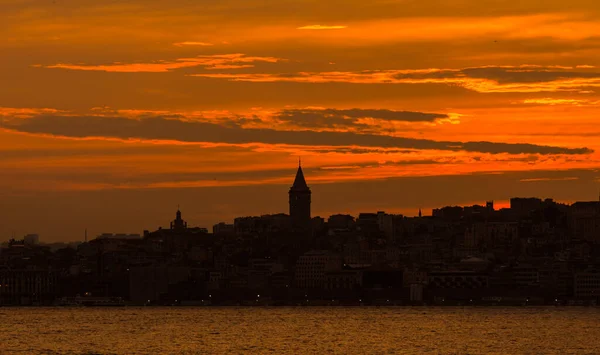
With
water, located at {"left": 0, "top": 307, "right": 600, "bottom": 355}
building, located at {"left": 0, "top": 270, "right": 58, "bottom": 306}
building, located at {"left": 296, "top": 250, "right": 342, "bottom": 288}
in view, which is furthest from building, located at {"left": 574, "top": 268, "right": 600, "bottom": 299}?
building, located at {"left": 0, "top": 270, "right": 58, "bottom": 306}

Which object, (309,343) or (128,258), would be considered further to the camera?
(128,258)

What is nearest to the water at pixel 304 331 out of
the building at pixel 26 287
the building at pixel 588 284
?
the building at pixel 588 284

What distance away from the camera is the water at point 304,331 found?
84625mm

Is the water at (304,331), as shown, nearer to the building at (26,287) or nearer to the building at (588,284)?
the building at (588,284)

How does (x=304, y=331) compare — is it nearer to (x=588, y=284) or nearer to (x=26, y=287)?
→ (x=588, y=284)

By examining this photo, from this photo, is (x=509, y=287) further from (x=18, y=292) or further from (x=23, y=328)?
(x=23, y=328)

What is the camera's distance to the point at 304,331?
103375mm

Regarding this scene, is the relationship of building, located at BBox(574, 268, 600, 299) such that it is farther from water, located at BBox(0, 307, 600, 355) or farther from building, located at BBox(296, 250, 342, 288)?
building, located at BBox(296, 250, 342, 288)

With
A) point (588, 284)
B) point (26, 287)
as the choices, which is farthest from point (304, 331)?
point (26, 287)

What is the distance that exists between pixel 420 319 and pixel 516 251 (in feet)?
255

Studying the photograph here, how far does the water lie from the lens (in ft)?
278

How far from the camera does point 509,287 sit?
167250mm

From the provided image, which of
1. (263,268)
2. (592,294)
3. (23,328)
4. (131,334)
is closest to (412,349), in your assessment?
(131,334)

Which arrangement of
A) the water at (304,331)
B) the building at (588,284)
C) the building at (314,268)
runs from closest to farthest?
the water at (304,331) < the building at (588,284) < the building at (314,268)
